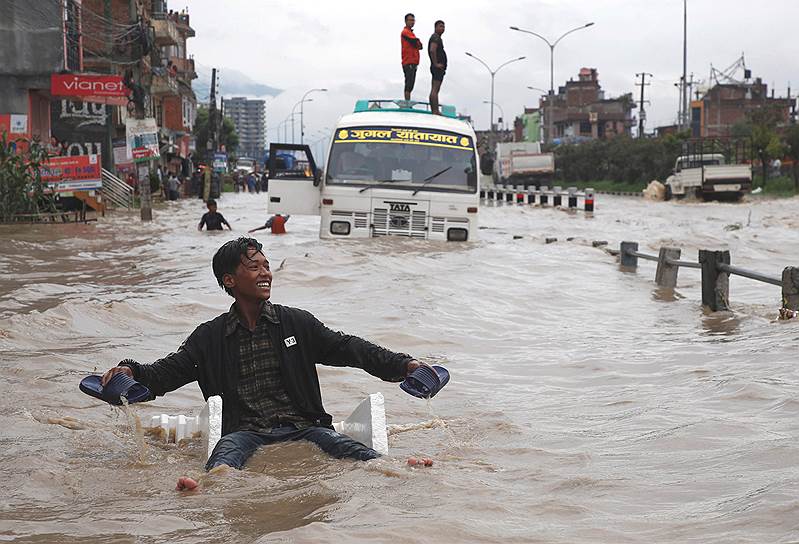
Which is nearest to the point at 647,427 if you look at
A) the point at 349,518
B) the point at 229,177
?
the point at 349,518

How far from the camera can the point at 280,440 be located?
16.7ft

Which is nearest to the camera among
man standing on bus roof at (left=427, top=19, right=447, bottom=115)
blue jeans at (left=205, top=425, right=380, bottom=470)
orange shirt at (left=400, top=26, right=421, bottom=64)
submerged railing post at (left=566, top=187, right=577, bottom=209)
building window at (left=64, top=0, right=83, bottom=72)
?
blue jeans at (left=205, top=425, right=380, bottom=470)

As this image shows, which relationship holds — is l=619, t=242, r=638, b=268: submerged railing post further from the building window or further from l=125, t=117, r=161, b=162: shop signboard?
the building window

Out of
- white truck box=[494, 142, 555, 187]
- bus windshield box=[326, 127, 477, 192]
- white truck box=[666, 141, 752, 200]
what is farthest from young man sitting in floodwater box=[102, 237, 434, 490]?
white truck box=[494, 142, 555, 187]

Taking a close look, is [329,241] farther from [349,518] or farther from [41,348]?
[349,518]

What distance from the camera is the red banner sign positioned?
29375 millimetres

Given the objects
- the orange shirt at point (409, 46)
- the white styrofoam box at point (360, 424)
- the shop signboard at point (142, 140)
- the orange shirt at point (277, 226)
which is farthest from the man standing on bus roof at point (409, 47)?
the white styrofoam box at point (360, 424)

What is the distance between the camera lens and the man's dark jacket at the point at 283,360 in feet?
16.8

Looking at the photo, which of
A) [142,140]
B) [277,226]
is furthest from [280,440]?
[142,140]

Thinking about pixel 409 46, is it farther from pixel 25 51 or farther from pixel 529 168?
pixel 529 168

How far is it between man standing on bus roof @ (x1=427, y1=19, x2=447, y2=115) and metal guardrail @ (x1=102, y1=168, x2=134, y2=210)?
58.2 ft

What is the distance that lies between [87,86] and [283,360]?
86.0ft

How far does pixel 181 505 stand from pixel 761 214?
2986 centimetres

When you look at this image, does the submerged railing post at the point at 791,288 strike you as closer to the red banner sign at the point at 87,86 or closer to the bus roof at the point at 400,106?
the bus roof at the point at 400,106
